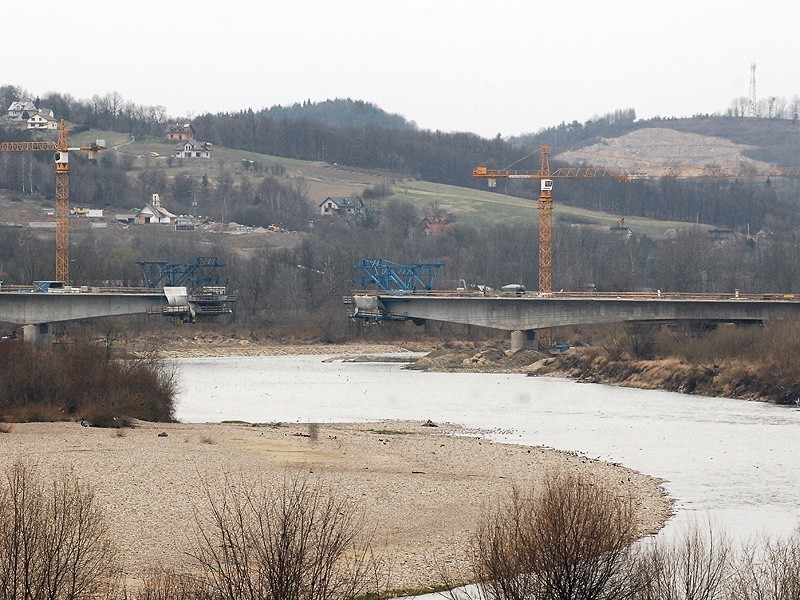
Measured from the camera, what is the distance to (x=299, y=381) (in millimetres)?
99812

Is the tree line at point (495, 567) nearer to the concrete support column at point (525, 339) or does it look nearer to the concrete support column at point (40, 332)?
the concrete support column at point (525, 339)

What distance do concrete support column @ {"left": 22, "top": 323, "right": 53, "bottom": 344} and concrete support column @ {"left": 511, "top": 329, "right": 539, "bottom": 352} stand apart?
38.2 meters

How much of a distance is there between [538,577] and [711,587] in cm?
318

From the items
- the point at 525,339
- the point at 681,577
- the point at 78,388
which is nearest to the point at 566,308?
the point at 525,339

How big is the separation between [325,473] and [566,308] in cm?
6831

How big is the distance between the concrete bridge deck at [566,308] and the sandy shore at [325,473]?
149ft

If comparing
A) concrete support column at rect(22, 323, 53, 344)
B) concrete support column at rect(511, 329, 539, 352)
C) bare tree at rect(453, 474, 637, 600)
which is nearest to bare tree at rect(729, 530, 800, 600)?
bare tree at rect(453, 474, 637, 600)

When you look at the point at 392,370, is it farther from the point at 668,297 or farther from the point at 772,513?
the point at 772,513

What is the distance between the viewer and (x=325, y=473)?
4262cm

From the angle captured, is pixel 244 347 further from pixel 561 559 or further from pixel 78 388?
pixel 561 559

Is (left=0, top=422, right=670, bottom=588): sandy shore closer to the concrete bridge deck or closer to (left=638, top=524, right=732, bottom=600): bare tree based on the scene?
(left=638, top=524, right=732, bottom=600): bare tree

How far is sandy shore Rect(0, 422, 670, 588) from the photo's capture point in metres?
32.3

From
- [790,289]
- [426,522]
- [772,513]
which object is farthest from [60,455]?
[790,289]

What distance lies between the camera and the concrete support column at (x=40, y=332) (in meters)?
119
